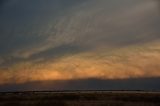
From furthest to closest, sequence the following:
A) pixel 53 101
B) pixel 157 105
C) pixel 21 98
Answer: pixel 21 98 → pixel 53 101 → pixel 157 105

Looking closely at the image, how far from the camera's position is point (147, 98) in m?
96.4

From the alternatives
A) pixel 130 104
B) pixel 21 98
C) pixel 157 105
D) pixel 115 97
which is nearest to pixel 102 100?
pixel 115 97

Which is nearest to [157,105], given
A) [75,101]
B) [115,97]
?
[115,97]

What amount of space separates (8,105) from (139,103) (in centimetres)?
4226

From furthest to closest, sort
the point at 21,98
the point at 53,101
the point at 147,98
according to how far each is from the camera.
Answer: the point at 21,98 < the point at 53,101 < the point at 147,98

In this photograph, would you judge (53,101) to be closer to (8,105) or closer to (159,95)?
(8,105)

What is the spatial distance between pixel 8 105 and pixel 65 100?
737 inches

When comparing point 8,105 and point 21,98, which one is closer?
point 8,105

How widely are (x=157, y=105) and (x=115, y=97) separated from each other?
15507mm

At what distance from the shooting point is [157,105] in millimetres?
88625

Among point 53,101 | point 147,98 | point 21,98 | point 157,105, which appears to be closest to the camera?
point 157,105

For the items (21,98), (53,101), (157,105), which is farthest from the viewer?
(21,98)

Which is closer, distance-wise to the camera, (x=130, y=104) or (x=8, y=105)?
(x=130, y=104)

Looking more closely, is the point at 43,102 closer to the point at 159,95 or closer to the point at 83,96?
the point at 83,96
